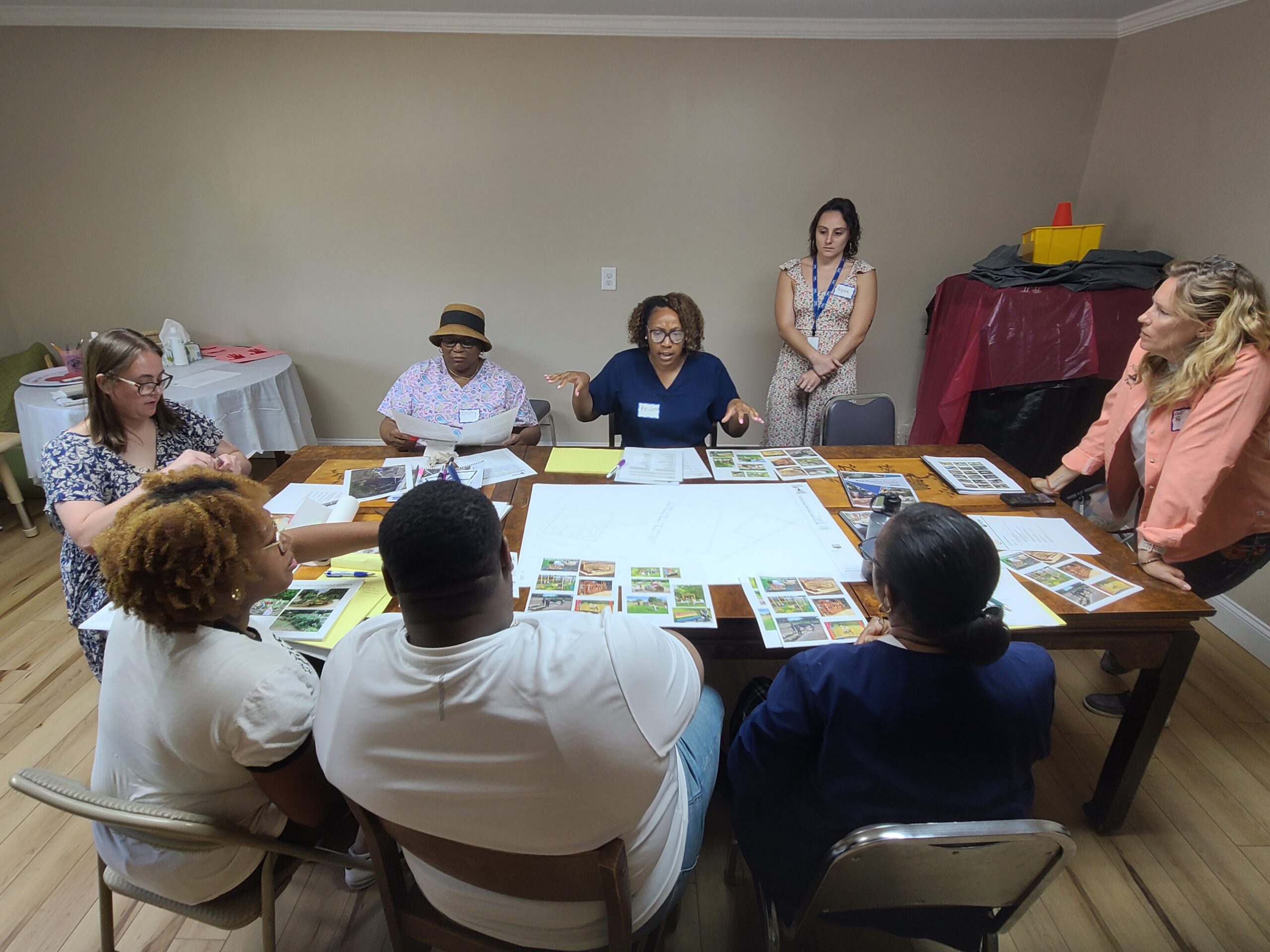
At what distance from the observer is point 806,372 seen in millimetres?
3068

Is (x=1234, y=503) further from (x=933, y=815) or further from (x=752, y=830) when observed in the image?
(x=752, y=830)

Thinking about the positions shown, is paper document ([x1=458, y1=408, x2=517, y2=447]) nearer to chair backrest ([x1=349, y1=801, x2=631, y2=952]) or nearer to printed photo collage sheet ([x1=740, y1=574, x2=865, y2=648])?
printed photo collage sheet ([x1=740, y1=574, x2=865, y2=648])

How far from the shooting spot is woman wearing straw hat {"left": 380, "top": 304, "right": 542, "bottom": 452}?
2.45m

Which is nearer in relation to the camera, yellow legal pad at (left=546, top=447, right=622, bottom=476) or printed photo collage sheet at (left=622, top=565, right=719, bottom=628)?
printed photo collage sheet at (left=622, top=565, right=719, bottom=628)

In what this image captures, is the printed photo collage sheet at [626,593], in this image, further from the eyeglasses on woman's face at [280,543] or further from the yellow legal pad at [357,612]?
the eyeglasses on woman's face at [280,543]

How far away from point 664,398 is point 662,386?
6 cm

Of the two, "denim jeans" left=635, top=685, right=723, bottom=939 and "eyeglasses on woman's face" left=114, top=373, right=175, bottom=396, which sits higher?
"eyeglasses on woman's face" left=114, top=373, right=175, bottom=396

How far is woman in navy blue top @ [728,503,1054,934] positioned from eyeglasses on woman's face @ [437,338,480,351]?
6.09 ft

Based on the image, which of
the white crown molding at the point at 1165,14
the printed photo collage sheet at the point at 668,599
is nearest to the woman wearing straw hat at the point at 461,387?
the printed photo collage sheet at the point at 668,599

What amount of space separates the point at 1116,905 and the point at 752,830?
1.05 metres

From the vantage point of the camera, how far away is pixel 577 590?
1401 mm

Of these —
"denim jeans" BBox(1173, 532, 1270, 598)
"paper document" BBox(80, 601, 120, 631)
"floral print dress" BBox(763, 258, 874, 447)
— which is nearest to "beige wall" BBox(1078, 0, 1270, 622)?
"denim jeans" BBox(1173, 532, 1270, 598)

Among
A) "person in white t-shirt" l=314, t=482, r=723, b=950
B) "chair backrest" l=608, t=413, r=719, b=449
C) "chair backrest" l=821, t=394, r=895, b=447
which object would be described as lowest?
"chair backrest" l=608, t=413, r=719, b=449

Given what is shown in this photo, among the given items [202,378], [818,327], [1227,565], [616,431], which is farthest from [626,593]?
[202,378]
